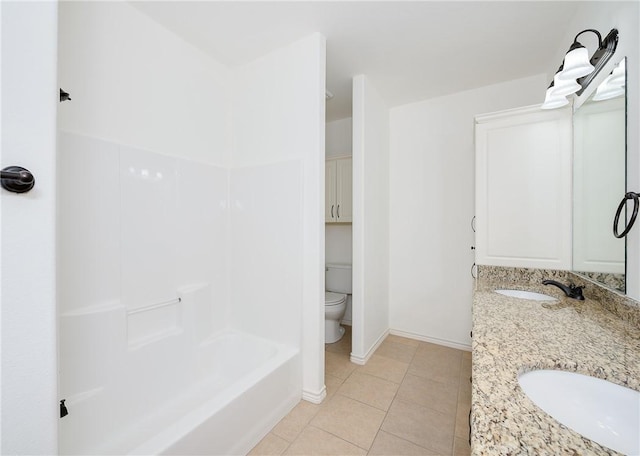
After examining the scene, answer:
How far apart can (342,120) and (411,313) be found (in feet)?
8.34

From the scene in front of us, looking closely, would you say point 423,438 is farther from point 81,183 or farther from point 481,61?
point 481,61

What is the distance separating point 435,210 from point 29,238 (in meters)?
2.94

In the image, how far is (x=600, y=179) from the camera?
1.40 meters

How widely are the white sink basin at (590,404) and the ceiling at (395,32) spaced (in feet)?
6.55

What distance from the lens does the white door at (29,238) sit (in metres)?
0.84

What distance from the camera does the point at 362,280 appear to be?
240 centimetres

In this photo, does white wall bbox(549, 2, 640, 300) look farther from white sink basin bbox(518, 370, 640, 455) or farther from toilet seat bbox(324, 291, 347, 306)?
toilet seat bbox(324, 291, 347, 306)

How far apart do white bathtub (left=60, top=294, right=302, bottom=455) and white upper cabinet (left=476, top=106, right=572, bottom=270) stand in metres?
1.68

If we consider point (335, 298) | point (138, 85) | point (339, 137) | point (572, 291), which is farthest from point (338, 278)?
point (138, 85)

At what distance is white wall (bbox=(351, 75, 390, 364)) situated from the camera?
2404 mm

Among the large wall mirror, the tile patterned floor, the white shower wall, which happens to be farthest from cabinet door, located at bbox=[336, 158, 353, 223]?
the large wall mirror

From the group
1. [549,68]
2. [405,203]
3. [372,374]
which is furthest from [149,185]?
[549,68]

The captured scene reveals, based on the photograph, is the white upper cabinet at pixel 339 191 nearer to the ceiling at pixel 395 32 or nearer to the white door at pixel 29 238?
the ceiling at pixel 395 32

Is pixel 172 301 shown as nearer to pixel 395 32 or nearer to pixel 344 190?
pixel 344 190
